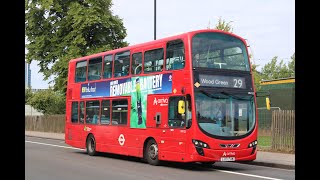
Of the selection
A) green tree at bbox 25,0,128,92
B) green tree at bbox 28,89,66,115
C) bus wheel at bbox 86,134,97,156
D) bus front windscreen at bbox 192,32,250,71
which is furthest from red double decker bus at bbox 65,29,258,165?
green tree at bbox 28,89,66,115

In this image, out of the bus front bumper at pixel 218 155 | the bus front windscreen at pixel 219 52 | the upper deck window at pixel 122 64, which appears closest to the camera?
the bus front bumper at pixel 218 155

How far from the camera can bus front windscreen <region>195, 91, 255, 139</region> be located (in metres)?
13.3

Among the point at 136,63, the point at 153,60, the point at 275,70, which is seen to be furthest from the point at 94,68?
the point at 275,70

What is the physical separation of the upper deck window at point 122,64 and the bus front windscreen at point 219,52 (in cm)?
372

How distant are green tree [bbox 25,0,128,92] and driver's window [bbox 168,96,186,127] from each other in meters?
22.9

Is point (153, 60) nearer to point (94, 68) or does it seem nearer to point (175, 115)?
point (175, 115)

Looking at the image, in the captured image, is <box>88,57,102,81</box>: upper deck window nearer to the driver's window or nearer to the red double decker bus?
the red double decker bus

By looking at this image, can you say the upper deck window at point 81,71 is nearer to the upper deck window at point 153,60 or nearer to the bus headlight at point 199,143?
the upper deck window at point 153,60

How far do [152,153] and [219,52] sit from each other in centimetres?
392

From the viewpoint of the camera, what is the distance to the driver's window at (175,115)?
13751mm

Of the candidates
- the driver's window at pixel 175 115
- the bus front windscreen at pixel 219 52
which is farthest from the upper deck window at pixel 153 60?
the bus front windscreen at pixel 219 52
